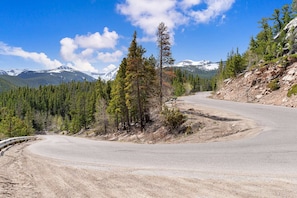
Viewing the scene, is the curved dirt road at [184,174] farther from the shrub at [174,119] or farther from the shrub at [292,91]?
the shrub at [292,91]

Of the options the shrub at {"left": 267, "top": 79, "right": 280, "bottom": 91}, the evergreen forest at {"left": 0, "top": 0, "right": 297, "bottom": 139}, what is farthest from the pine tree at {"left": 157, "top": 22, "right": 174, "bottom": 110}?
the shrub at {"left": 267, "top": 79, "right": 280, "bottom": 91}

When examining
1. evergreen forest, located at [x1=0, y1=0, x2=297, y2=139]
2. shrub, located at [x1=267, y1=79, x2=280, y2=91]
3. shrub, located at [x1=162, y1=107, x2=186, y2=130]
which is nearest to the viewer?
shrub, located at [x1=162, y1=107, x2=186, y2=130]

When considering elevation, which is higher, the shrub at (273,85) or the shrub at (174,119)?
the shrub at (273,85)

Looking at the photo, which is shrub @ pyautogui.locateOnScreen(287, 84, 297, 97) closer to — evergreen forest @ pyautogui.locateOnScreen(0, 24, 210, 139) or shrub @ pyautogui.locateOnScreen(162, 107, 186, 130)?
evergreen forest @ pyautogui.locateOnScreen(0, 24, 210, 139)

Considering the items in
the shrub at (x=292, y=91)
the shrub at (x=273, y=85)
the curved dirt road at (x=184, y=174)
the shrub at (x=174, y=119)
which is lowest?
the curved dirt road at (x=184, y=174)

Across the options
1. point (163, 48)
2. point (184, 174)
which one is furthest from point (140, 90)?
point (184, 174)

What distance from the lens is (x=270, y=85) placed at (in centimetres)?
3294

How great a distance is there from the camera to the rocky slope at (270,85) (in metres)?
29.3

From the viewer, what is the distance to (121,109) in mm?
41000

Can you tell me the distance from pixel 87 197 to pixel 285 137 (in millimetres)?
10132

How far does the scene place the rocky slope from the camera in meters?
29.3

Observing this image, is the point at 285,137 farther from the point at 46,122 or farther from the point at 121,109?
the point at 46,122

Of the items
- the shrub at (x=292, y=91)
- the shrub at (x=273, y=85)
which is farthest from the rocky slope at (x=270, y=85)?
the shrub at (x=292, y=91)

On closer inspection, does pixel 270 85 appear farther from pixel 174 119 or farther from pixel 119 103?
pixel 119 103
